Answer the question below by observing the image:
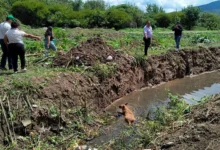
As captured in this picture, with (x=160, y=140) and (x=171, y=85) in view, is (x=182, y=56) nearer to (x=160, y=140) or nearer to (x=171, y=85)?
(x=171, y=85)

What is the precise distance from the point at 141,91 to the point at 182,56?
498 centimetres

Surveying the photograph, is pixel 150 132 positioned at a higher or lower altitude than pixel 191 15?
lower

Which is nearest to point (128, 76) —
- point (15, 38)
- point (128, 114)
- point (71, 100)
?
point (128, 114)

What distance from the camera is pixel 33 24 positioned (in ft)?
153

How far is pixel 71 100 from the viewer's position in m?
9.32

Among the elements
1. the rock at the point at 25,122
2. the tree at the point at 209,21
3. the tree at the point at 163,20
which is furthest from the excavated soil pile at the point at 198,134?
the tree at the point at 209,21

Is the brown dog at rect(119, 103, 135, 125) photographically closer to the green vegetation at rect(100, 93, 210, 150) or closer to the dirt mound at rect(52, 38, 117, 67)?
the green vegetation at rect(100, 93, 210, 150)

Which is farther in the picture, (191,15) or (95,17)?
(191,15)

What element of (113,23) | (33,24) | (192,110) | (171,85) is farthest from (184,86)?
(33,24)

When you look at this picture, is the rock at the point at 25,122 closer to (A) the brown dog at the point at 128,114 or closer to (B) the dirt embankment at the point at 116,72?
(B) the dirt embankment at the point at 116,72

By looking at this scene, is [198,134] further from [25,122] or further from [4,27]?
[4,27]

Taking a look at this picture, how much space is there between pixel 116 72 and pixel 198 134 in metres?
6.28

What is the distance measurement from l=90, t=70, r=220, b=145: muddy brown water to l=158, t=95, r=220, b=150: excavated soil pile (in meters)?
2.07

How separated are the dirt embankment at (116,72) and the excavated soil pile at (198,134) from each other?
145 inches
